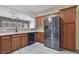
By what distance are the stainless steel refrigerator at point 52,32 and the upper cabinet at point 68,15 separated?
0.34m

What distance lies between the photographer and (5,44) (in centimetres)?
297

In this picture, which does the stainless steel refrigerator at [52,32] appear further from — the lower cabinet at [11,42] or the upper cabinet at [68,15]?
the lower cabinet at [11,42]

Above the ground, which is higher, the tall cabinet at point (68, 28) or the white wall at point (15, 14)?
the white wall at point (15, 14)

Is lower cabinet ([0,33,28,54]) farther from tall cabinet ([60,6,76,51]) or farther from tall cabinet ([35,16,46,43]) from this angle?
tall cabinet ([60,6,76,51])

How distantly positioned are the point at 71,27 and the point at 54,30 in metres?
0.79

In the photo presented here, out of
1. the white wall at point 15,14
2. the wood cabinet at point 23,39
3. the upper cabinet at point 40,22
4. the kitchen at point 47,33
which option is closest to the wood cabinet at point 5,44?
the kitchen at point 47,33

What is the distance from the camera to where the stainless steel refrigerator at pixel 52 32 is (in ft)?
12.4

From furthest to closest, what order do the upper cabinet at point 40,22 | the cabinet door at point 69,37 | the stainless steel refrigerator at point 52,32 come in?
1. the upper cabinet at point 40,22
2. the stainless steel refrigerator at point 52,32
3. the cabinet door at point 69,37

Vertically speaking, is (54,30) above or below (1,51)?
above

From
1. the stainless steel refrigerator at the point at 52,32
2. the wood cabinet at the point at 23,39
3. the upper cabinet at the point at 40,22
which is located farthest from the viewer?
the upper cabinet at the point at 40,22

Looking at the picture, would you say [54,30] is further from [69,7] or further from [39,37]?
[39,37]

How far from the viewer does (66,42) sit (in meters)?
3.75

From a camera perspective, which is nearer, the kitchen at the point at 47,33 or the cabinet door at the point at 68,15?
the kitchen at the point at 47,33
